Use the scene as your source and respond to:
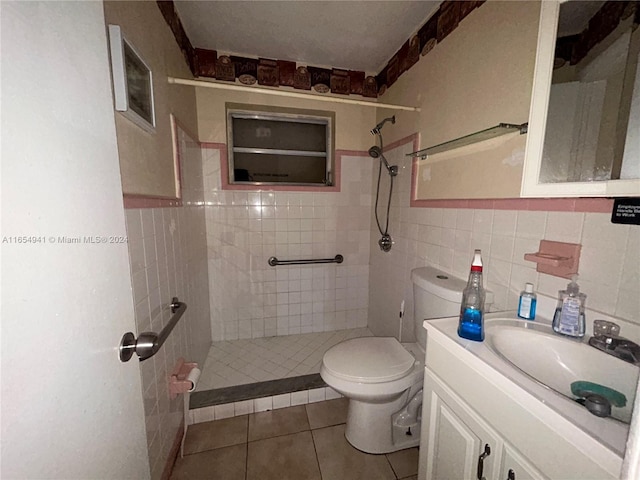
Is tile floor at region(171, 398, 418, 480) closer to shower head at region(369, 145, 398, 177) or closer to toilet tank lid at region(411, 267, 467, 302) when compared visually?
toilet tank lid at region(411, 267, 467, 302)

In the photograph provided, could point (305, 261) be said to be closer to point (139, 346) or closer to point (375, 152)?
point (375, 152)

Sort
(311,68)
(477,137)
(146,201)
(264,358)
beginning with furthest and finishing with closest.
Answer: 1. (311,68)
2. (264,358)
3. (477,137)
4. (146,201)

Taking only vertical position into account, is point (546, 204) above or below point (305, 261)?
above

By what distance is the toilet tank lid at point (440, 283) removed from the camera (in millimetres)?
1124

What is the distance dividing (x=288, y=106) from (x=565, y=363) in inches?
86.3

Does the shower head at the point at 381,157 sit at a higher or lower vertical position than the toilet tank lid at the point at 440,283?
higher

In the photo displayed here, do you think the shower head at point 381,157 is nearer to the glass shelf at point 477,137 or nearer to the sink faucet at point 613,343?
the glass shelf at point 477,137

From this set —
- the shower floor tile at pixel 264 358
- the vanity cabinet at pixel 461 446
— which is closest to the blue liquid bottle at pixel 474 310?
the vanity cabinet at pixel 461 446

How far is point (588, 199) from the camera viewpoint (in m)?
0.80

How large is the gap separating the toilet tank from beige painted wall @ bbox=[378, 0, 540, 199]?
1.38ft

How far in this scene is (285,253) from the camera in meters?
2.21

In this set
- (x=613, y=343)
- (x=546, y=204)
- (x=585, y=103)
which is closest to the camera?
(x=613, y=343)

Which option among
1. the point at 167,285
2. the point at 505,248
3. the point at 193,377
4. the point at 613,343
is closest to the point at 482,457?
the point at 613,343

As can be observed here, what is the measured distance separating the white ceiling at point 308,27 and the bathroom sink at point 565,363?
1.68 meters
